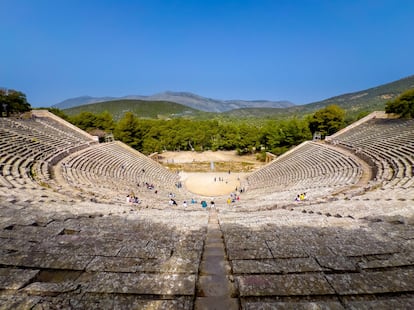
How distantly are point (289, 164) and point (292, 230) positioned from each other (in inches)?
883

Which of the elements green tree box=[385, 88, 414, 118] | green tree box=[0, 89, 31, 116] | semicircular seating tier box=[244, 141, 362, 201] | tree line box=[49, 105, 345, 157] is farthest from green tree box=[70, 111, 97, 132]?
green tree box=[385, 88, 414, 118]

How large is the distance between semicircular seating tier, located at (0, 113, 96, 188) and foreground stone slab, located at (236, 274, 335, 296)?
12.2 m

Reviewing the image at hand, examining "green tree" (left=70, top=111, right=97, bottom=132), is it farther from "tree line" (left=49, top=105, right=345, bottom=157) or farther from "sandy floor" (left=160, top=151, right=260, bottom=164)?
"sandy floor" (left=160, top=151, right=260, bottom=164)

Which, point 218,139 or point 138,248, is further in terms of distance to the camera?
point 218,139

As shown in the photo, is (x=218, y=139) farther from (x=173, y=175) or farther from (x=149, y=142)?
(x=173, y=175)

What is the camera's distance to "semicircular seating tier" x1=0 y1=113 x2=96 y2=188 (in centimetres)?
1292

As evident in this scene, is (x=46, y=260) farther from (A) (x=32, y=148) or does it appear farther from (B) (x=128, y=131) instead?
(B) (x=128, y=131)

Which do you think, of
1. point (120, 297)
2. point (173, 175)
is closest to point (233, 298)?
point (120, 297)

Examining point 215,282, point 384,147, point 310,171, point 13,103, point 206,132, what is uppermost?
point 13,103

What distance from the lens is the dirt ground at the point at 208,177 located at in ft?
87.8

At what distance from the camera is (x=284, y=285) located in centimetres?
306

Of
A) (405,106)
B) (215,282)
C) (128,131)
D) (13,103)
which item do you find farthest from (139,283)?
(128,131)

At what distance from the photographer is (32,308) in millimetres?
2373

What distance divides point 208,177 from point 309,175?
14.8 m
